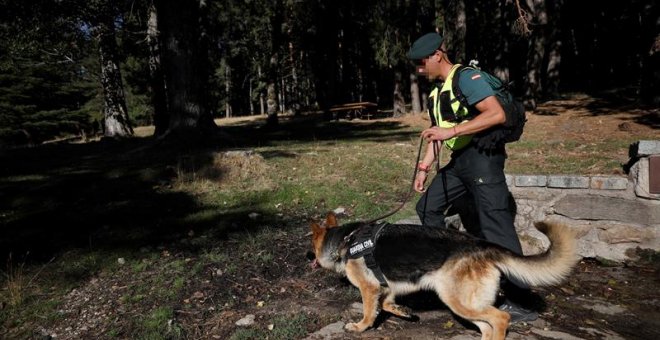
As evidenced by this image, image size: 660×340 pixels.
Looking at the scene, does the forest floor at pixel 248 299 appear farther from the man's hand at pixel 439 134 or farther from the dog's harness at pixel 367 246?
the man's hand at pixel 439 134

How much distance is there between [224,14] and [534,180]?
33914 mm

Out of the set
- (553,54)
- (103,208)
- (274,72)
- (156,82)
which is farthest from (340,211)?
(553,54)

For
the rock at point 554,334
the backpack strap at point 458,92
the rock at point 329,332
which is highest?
the backpack strap at point 458,92

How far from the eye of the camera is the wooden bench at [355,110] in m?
24.0

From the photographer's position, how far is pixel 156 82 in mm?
17734

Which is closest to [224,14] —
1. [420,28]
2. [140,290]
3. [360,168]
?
[420,28]

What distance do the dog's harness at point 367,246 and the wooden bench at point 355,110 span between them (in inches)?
816

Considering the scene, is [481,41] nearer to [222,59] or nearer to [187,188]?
[222,59]

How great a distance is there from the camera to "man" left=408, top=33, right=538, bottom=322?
3164 millimetres

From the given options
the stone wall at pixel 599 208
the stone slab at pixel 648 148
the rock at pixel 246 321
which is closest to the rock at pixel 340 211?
the stone wall at pixel 599 208

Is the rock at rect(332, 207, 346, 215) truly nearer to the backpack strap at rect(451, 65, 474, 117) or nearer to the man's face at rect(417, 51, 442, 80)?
the man's face at rect(417, 51, 442, 80)

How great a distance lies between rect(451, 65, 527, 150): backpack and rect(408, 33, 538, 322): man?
0.02 m

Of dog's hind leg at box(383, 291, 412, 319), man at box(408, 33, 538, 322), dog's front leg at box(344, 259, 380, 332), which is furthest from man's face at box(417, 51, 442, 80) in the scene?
dog's hind leg at box(383, 291, 412, 319)

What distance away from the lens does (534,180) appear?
5086 mm
